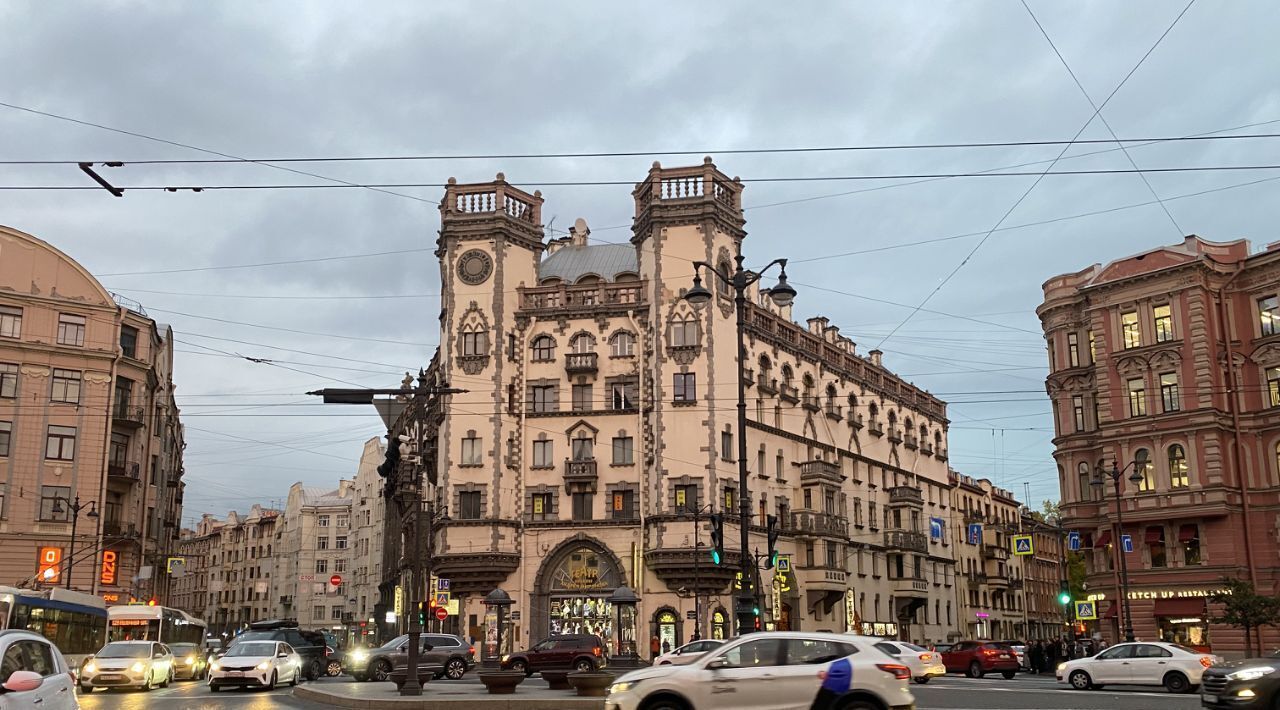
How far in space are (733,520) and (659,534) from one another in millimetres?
3800

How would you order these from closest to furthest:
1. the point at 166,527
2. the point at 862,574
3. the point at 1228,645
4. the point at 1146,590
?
the point at 1228,645, the point at 1146,590, the point at 862,574, the point at 166,527

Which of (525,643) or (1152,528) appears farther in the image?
(525,643)

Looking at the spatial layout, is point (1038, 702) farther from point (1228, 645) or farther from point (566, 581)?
point (566, 581)

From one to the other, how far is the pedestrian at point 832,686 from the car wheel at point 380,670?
86.5 ft

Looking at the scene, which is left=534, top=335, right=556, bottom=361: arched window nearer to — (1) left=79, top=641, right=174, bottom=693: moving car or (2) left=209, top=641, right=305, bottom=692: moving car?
(1) left=79, top=641, right=174, bottom=693: moving car

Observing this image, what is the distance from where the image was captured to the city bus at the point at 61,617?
33531 mm

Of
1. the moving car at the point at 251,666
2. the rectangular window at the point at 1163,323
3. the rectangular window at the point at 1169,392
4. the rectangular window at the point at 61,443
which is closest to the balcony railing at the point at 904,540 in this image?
the rectangular window at the point at 1169,392

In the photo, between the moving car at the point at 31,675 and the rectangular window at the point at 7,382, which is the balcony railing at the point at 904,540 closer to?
the rectangular window at the point at 7,382

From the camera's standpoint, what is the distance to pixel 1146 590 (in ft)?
173

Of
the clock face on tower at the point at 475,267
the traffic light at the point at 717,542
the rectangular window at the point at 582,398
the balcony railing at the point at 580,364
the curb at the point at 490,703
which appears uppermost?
the clock face on tower at the point at 475,267

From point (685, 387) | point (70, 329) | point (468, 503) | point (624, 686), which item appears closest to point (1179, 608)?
point (685, 387)

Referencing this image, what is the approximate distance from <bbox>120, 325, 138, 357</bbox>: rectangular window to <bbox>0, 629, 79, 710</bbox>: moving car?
55831 mm

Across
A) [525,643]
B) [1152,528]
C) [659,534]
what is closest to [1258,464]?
[1152,528]

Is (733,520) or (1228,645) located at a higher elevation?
(733,520)
